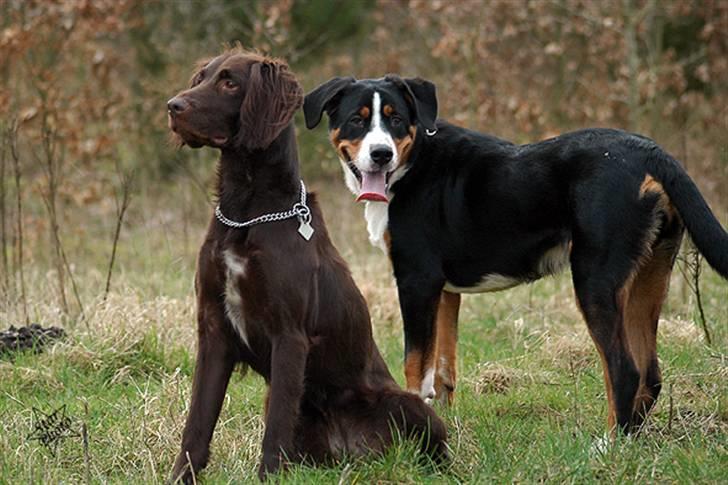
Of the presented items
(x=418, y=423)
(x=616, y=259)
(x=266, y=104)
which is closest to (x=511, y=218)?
(x=616, y=259)

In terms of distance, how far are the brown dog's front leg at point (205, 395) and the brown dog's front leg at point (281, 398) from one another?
0.24 metres

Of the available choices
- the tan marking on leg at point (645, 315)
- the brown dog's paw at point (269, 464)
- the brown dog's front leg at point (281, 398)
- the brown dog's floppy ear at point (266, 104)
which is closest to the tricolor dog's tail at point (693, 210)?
the tan marking on leg at point (645, 315)

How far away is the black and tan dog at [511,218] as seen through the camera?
4441 mm

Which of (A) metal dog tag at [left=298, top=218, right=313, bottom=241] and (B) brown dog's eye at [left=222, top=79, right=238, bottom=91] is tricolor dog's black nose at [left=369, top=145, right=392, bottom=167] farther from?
(B) brown dog's eye at [left=222, top=79, right=238, bottom=91]

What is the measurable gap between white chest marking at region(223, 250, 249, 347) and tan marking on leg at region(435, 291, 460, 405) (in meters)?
1.54

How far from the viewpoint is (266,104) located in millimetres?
3930

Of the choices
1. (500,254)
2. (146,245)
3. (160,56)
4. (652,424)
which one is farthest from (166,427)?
(160,56)

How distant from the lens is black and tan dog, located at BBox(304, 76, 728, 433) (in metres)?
4.44

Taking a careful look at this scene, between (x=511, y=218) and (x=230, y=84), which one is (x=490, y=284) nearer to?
(x=511, y=218)

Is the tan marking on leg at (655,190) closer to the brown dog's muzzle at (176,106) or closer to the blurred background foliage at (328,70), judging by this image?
the brown dog's muzzle at (176,106)

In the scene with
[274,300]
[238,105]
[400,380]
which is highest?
[238,105]

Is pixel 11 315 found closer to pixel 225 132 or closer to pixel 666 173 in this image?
pixel 225 132

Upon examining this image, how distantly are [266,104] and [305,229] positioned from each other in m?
0.49

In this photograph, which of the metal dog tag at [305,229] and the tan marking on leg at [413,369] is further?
the tan marking on leg at [413,369]
